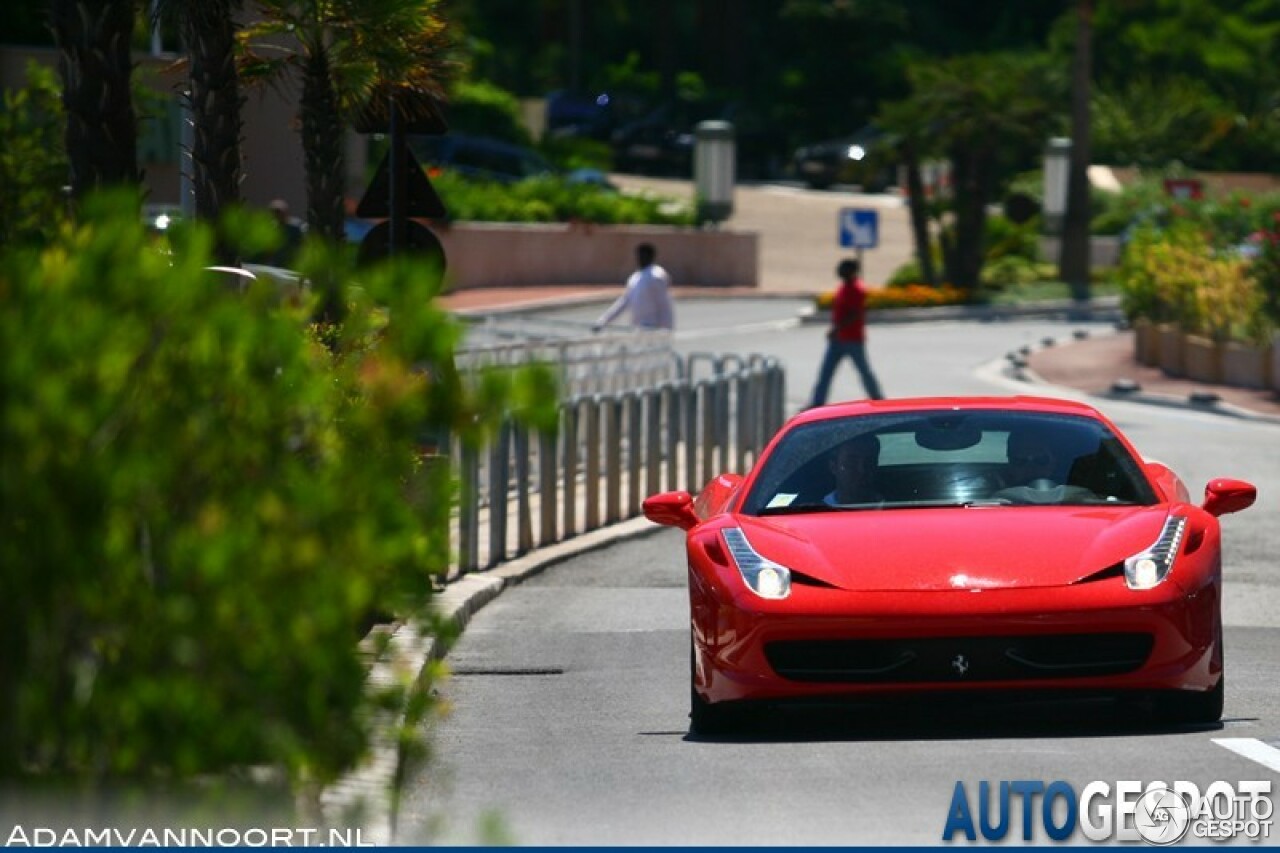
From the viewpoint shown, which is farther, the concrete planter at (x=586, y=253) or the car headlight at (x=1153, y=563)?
the concrete planter at (x=586, y=253)

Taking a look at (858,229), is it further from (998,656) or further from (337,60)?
(998,656)

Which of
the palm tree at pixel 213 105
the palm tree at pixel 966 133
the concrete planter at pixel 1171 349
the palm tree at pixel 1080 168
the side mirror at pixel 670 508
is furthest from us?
the palm tree at pixel 1080 168

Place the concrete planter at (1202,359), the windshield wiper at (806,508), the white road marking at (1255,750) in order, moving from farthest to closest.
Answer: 1. the concrete planter at (1202,359)
2. the windshield wiper at (806,508)
3. the white road marking at (1255,750)

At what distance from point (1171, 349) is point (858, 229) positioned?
33.6 feet

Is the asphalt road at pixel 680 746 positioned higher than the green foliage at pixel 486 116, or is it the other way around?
the green foliage at pixel 486 116

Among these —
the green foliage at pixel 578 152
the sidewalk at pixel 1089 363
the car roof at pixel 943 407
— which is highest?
the car roof at pixel 943 407

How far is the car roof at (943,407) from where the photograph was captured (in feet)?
37.1

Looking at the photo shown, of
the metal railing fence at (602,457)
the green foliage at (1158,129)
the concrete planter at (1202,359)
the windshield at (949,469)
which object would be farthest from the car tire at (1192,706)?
the green foliage at (1158,129)

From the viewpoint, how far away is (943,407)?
11312mm

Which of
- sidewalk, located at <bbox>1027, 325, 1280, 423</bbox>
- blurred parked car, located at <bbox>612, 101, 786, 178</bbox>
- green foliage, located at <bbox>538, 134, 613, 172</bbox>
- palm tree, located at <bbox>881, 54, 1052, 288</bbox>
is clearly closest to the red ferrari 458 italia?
sidewalk, located at <bbox>1027, 325, 1280, 423</bbox>

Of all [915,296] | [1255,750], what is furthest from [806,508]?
[915,296]

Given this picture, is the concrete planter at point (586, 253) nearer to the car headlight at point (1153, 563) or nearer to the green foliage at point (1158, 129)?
the green foliage at point (1158, 129)

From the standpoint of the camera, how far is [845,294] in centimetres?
2831

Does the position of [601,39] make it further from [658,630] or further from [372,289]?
[372,289]
